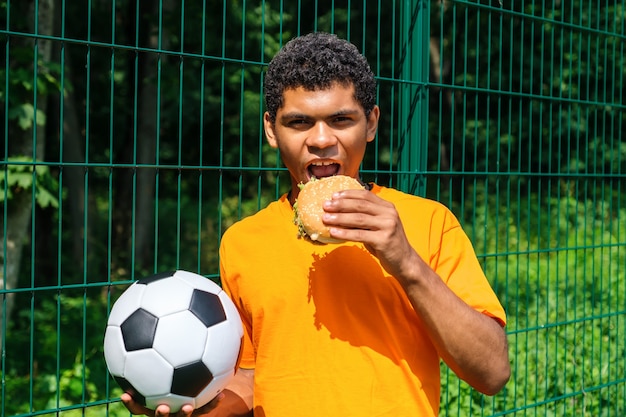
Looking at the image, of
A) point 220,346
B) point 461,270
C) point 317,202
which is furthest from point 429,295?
point 220,346

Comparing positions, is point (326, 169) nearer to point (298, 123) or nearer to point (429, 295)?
point (298, 123)

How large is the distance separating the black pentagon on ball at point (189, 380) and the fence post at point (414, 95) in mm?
1820

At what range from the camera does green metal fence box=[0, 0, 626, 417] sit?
11.7 feet

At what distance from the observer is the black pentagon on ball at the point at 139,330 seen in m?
2.12

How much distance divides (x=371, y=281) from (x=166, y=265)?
11.5 m

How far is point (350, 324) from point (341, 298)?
0.07m

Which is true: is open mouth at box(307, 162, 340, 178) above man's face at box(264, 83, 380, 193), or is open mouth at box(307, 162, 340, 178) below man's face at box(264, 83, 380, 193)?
below

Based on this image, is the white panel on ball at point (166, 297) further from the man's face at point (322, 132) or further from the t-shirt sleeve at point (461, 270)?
the t-shirt sleeve at point (461, 270)

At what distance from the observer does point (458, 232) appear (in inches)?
85.4

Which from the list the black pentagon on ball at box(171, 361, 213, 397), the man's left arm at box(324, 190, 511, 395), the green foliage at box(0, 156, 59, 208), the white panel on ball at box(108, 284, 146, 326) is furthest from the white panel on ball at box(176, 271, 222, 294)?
the green foliage at box(0, 156, 59, 208)

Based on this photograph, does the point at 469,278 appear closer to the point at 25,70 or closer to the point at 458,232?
the point at 458,232

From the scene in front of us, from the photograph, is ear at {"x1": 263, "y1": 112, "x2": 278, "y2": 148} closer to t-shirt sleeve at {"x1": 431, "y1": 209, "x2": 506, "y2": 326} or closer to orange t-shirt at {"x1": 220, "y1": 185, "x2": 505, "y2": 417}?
orange t-shirt at {"x1": 220, "y1": 185, "x2": 505, "y2": 417}

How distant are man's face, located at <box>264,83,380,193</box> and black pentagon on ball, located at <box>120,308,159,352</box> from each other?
547mm

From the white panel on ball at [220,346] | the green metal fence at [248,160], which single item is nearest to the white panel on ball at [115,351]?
the white panel on ball at [220,346]
